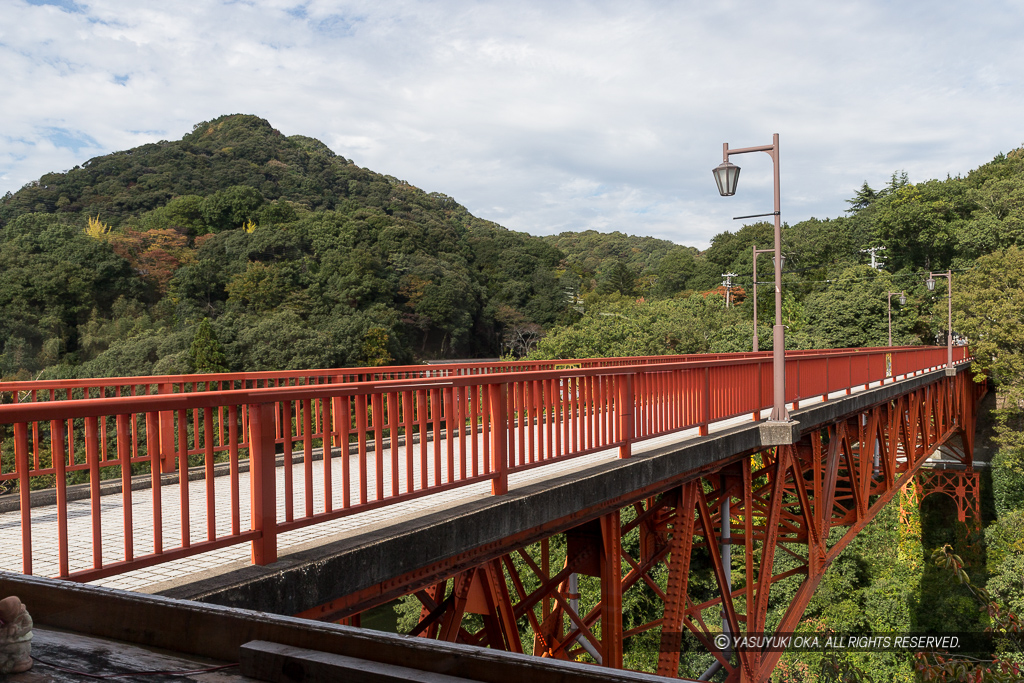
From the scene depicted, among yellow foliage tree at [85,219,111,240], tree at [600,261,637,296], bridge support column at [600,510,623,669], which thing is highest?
yellow foliage tree at [85,219,111,240]

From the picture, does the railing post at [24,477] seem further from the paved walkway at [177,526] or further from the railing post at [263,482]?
the railing post at [263,482]

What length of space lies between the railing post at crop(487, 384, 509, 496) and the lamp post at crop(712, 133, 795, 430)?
5271 millimetres

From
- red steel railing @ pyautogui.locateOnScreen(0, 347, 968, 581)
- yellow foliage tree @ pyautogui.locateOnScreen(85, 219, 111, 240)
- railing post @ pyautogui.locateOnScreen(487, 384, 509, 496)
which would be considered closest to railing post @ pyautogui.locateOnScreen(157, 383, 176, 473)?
red steel railing @ pyautogui.locateOnScreen(0, 347, 968, 581)

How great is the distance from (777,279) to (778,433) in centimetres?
283

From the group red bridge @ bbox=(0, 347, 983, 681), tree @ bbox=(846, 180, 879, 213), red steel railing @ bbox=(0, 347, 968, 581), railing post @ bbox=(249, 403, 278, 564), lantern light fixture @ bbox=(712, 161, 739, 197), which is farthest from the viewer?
tree @ bbox=(846, 180, 879, 213)

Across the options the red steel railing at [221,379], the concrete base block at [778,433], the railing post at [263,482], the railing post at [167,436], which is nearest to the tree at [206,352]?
the red steel railing at [221,379]

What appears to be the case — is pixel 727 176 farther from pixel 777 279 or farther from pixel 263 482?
pixel 263 482

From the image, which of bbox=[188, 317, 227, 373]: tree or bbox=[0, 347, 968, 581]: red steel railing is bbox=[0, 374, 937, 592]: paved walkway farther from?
bbox=[188, 317, 227, 373]: tree

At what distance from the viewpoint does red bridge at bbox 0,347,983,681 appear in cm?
204

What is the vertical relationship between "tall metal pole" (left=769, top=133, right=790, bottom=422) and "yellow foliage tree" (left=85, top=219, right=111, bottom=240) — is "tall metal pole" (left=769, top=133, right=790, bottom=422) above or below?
below

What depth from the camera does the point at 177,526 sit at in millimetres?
5559

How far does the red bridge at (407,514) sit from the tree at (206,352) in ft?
115

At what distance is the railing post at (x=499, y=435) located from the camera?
5633 millimetres

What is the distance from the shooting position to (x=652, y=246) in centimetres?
14325
